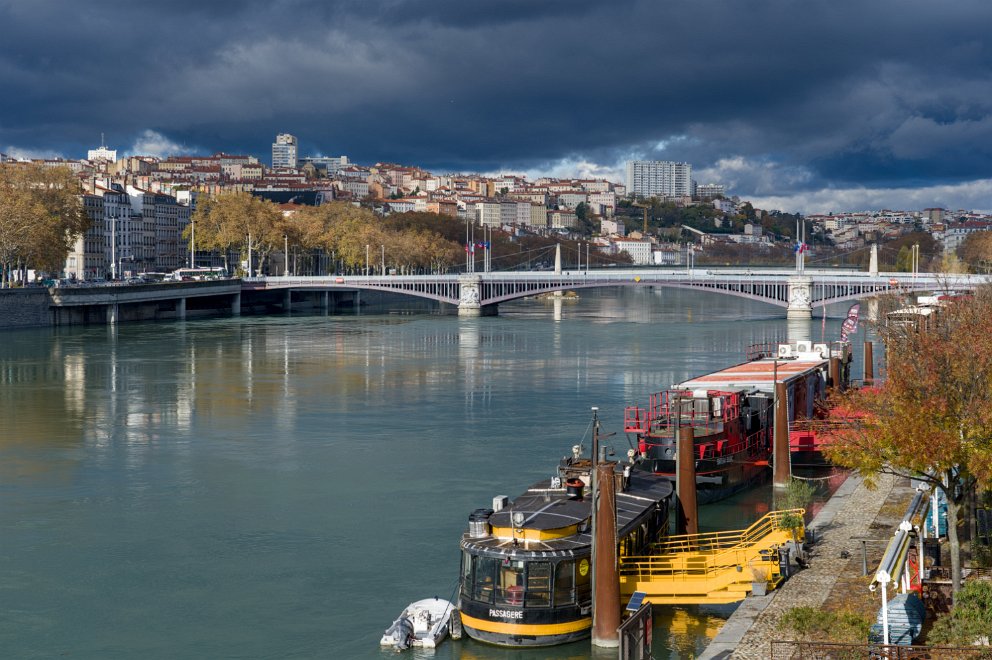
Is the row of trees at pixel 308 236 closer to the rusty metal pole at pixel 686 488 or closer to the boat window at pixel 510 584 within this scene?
the rusty metal pole at pixel 686 488

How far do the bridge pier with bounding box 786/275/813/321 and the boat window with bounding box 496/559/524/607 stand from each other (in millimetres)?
63070

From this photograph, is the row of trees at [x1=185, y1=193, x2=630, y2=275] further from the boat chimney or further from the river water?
the boat chimney

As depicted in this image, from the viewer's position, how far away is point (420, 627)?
46.8 ft

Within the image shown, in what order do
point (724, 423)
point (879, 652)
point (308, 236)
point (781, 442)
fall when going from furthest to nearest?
point (308, 236) → point (724, 423) → point (781, 442) → point (879, 652)

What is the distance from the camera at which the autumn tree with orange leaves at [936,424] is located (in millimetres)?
13125

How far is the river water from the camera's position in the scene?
1511 cm

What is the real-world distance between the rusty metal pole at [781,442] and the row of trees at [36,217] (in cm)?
4669

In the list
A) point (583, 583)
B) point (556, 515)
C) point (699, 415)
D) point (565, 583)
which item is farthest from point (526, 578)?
point (699, 415)

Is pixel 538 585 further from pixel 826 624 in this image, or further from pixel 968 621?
pixel 968 621

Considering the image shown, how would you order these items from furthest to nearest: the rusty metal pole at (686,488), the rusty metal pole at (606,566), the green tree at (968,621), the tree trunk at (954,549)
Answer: the rusty metal pole at (686,488) < the rusty metal pole at (606,566) < the tree trunk at (954,549) < the green tree at (968,621)

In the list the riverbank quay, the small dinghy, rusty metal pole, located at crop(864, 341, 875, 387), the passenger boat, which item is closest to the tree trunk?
the riverbank quay

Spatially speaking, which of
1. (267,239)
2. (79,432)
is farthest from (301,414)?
(267,239)

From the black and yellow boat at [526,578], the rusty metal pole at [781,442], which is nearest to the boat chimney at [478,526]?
the black and yellow boat at [526,578]

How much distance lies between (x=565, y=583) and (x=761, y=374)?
15.6m
